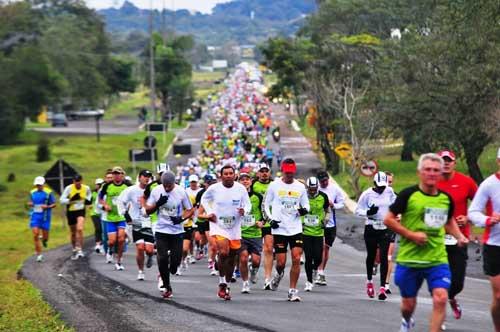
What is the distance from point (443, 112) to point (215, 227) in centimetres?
2830

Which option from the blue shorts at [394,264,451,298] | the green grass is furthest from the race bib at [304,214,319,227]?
the blue shorts at [394,264,451,298]

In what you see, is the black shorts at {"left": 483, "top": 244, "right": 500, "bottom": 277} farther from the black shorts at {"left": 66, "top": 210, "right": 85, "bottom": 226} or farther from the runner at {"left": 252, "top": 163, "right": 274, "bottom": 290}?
the black shorts at {"left": 66, "top": 210, "right": 85, "bottom": 226}

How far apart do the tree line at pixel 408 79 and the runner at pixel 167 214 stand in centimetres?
1271

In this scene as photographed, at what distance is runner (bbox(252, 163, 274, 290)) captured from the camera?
17781mm

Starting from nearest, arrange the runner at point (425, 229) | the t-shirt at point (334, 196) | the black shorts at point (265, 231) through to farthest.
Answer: the runner at point (425, 229), the black shorts at point (265, 231), the t-shirt at point (334, 196)

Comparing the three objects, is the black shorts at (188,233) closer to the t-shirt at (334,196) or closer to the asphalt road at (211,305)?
the asphalt road at (211,305)

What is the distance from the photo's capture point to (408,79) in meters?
46.2

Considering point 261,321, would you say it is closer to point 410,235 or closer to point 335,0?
point 410,235

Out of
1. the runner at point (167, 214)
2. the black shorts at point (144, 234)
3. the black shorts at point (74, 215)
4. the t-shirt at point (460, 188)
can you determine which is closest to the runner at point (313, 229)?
the runner at point (167, 214)

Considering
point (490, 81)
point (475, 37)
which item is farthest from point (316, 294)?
point (490, 81)

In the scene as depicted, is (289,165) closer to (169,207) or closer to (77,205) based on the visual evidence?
(169,207)

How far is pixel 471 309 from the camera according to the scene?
15328 mm

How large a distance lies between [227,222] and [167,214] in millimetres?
896

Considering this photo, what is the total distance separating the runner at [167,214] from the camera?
642 inches
